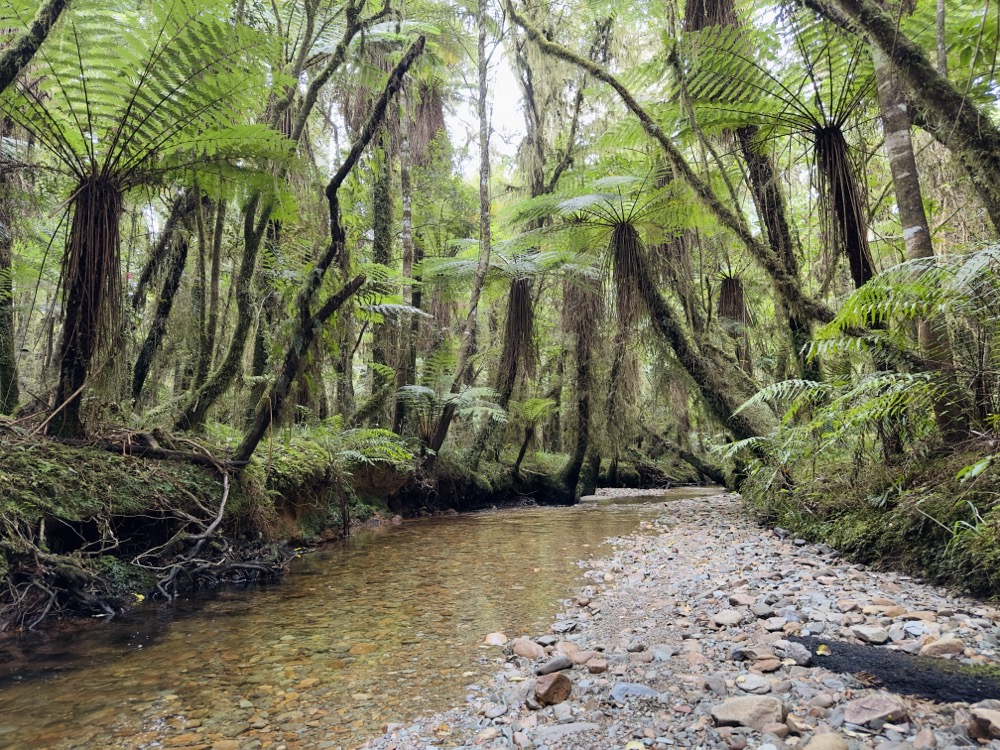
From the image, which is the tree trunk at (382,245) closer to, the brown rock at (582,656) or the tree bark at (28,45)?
the tree bark at (28,45)

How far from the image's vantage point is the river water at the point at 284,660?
185 cm

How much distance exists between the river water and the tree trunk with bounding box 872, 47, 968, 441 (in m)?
2.34

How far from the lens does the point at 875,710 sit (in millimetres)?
1382

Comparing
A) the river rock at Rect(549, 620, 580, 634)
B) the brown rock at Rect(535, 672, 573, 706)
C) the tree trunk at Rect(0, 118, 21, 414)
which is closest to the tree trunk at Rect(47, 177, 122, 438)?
the tree trunk at Rect(0, 118, 21, 414)

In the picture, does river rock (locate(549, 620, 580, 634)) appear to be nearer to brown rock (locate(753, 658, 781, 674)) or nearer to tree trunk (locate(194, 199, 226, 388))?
brown rock (locate(753, 658, 781, 674))

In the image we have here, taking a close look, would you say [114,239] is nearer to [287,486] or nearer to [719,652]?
[287,486]

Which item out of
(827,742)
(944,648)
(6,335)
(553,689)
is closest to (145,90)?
(6,335)

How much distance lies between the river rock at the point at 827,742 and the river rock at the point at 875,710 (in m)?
0.12

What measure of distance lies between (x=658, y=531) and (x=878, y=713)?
13.3ft

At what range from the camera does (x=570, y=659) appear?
82.8 inches

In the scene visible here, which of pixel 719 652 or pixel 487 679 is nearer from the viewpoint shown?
pixel 719 652

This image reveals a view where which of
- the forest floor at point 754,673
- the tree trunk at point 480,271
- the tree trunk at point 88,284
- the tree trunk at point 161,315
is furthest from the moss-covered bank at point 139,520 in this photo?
the forest floor at point 754,673

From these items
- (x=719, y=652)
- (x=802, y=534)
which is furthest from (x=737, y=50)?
(x=719, y=652)

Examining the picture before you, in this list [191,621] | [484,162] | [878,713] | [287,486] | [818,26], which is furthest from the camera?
[484,162]
